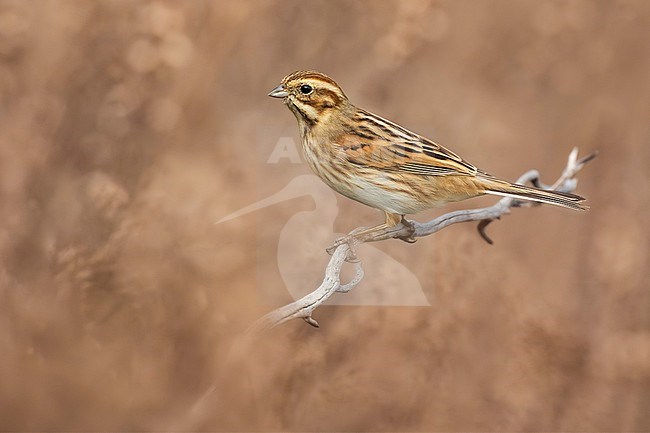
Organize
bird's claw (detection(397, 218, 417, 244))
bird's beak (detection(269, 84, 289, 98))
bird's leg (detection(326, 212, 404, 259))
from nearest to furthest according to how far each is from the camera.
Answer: bird's beak (detection(269, 84, 289, 98)) < bird's leg (detection(326, 212, 404, 259)) < bird's claw (detection(397, 218, 417, 244))

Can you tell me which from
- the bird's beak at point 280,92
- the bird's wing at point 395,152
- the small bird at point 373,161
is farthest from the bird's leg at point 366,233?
the bird's beak at point 280,92

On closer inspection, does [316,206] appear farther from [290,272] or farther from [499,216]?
[499,216]

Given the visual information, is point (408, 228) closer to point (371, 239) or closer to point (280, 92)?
point (371, 239)

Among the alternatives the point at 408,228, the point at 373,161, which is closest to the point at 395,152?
the point at 373,161

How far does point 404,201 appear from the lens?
2303 millimetres

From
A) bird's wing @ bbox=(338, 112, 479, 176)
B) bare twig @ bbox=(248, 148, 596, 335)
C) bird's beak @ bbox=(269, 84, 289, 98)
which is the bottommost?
bare twig @ bbox=(248, 148, 596, 335)

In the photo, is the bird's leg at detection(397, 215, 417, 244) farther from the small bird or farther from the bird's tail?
the bird's tail

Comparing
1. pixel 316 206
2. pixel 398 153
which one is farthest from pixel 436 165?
pixel 316 206

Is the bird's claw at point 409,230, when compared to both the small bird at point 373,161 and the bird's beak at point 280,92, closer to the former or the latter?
the small bird at point 373,161

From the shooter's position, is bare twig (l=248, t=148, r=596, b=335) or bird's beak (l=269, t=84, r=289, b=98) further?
bird's beak (l=269, t=84, r=289, b=98)

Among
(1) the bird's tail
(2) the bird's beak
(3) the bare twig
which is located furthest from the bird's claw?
(2) the bird's beak

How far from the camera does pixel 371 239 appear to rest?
7.80 ft

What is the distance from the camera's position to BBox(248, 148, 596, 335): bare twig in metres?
2.04

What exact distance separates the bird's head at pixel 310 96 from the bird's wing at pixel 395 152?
0.10m
